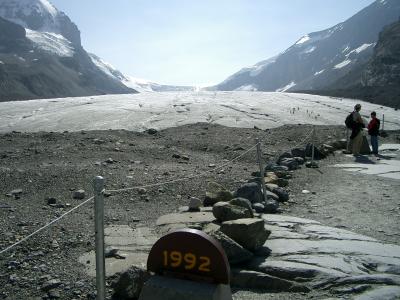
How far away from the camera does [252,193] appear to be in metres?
8.91

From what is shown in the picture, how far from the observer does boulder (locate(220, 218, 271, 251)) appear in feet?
19.9

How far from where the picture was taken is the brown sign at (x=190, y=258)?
377cm

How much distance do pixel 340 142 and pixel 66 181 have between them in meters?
11.8

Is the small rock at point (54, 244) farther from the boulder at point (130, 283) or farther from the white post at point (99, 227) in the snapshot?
the white post at point (99, 227)

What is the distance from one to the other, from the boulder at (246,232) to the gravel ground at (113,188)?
0.93 m

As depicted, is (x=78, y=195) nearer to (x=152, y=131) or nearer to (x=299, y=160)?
(x=299, y=160)

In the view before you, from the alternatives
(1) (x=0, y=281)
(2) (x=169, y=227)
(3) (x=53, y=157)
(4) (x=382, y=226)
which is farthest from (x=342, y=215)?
→ (3) (x=53, y=157)

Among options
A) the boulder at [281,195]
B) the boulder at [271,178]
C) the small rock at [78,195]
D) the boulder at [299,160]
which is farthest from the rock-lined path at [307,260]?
the boulder at [299,160]

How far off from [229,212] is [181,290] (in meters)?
3.33

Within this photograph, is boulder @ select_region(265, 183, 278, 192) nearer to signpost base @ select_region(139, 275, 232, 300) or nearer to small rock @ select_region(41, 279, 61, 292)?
small rock @ select_region(41, 279, 61, 292)

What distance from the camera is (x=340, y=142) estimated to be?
59.8 ft

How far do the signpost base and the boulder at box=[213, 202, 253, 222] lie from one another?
299 centimetres

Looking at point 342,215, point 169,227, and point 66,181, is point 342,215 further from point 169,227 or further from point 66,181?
point 66,181

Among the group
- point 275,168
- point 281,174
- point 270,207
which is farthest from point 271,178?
point 270,207
